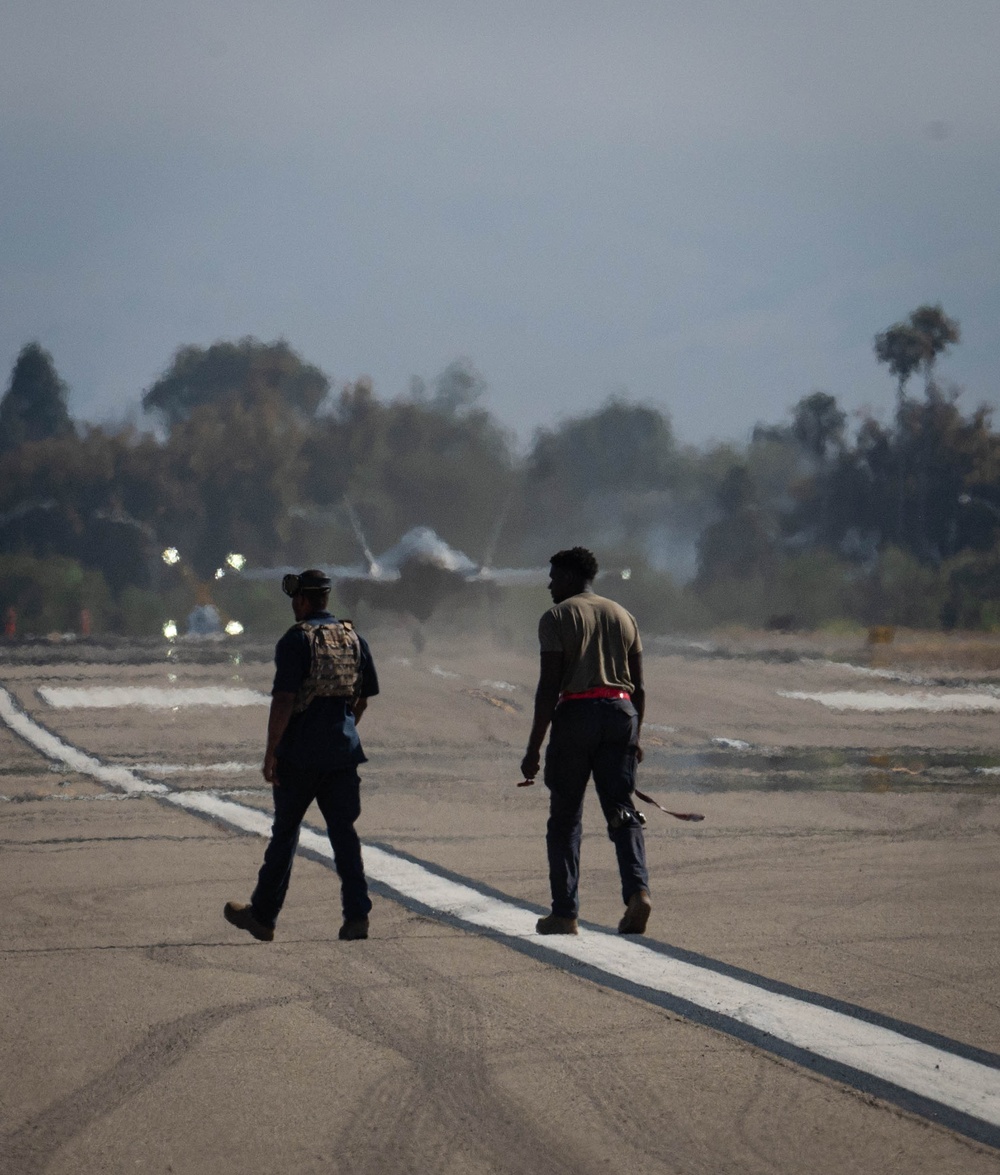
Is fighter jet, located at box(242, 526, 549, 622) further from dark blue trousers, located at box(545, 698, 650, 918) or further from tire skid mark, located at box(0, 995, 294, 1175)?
tire skid mark, located at box(0, 995, 294, 1175)

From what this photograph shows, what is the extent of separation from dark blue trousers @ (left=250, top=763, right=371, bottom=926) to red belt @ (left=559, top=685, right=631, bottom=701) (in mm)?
1213

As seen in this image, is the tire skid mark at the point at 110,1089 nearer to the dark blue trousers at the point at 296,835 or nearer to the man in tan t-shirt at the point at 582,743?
the dark blue trousers at the point at 296,835

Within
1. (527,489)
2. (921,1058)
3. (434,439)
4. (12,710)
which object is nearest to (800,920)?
(921,1058)

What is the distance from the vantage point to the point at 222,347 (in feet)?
388

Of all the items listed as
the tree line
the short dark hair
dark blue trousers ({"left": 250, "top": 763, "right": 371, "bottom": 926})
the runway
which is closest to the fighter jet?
the tree line

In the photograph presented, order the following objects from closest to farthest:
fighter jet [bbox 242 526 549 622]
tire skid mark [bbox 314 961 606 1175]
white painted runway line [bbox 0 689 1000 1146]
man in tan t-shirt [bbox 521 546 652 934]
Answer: tire skid mark [bbox 314 961 606 1175], white painted runway line [bbox 0 689 1000 1146], man in tan t-shirt [bbox 521 546 652 934], fighter jet [bbox 242 526 549 622]

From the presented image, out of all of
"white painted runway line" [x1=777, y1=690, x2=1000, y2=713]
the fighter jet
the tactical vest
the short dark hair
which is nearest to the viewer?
the tactical vest

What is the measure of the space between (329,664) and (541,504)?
66533 mm

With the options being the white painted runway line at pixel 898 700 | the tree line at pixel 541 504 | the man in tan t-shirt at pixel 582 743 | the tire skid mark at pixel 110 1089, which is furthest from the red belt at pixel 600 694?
the tree line at pixel 541 504

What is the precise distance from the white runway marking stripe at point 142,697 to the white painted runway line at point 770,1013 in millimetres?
15980

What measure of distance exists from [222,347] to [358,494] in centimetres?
3975

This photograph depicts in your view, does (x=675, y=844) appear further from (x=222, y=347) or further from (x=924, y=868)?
(x=222, y=347)

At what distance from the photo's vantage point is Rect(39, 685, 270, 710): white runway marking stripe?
24984 mm

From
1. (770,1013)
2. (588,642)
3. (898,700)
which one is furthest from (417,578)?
(770,1013)
